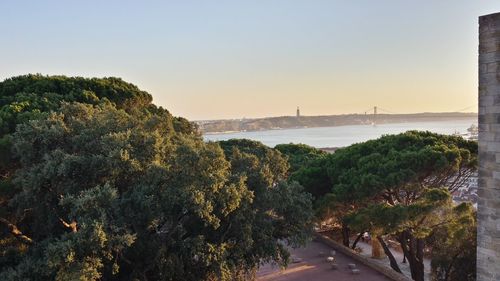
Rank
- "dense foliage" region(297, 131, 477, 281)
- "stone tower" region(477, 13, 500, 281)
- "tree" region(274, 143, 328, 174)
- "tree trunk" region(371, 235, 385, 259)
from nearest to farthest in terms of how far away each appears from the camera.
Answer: "stone tower" region(477, 13, 500, 281) → "dense foliage" region(297, 131, 477, 281) → "tree trunk" region(371, 235, 385, 259) → "tree" region(274, 143, 328, 174)

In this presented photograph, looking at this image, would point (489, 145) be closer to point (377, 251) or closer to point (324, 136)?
point (377, 251)

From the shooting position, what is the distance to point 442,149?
46.8 feet

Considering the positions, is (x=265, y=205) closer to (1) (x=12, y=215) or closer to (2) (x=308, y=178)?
(1) (x=12, y=215)

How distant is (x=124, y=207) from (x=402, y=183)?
30.2 ft

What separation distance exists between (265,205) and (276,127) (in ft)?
509

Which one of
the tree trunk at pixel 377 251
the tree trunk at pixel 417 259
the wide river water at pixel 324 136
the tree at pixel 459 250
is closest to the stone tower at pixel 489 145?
the tree at pixel 459 250

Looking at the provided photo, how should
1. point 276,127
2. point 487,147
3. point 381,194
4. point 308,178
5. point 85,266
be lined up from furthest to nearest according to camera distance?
point 276,127 → point 308,178 → point 381,194 → point 85,266 → point 487,147

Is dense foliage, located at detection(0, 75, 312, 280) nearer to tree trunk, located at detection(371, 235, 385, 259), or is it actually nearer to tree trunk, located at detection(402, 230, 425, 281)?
tree trunk, located at detection(402, 230, 425, 281)

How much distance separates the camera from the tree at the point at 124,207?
8000 millimetres

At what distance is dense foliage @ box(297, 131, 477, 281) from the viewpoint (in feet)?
42.0

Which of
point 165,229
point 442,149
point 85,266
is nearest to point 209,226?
point 165,229

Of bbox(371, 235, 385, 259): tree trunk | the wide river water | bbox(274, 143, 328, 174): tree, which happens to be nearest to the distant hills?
the wide river water

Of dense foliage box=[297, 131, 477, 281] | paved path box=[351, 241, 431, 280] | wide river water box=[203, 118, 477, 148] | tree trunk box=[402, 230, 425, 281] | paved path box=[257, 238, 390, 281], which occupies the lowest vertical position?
paved path box=[351, 241, 431, 280]

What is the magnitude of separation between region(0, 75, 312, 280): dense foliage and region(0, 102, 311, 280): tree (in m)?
0.02
